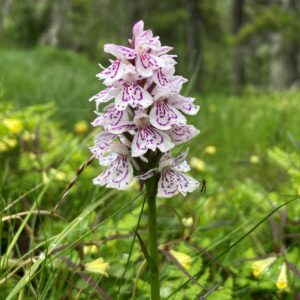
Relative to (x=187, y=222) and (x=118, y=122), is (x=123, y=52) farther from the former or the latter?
(x=187, y=222)

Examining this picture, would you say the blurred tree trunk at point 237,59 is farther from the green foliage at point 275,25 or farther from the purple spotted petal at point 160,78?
the purple spotted petal at point 160,78

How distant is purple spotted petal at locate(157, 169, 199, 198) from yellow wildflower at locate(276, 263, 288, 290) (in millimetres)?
467

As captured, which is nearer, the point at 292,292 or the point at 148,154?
the point at 148,154

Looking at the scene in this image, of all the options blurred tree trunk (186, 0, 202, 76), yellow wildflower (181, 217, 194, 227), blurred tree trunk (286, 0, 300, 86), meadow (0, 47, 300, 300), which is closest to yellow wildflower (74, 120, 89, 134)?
meadow (0, 47, 300, 300)

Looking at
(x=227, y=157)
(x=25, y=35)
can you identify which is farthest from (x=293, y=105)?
(x=25, y=35)

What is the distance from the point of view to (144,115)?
0.95 meters

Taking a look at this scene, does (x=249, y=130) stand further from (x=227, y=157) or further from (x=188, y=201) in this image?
(x=188, y=201)

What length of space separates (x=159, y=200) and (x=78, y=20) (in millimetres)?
22032

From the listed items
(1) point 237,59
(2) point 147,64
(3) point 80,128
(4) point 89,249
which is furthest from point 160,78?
(1) point 237,59

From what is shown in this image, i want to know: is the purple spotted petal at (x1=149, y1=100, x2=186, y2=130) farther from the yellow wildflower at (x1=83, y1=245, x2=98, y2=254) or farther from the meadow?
the yellow wildflower at (x1=83, y1=245, x2=98, y2=254)

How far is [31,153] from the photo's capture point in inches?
85.8

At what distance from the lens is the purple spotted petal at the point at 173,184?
1.00 meters

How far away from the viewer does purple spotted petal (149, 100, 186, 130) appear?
953 millimetres

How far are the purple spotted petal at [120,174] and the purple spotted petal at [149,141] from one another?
0.24 feet
